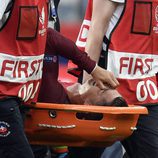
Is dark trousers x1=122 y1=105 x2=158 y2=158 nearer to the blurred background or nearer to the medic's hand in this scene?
the medic's hand

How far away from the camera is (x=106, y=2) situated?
4.77 m

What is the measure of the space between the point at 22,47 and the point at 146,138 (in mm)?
1065

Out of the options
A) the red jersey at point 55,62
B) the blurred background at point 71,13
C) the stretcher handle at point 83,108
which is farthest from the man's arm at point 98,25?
the blurred background at point 71,13

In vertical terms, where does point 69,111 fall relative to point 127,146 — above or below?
above

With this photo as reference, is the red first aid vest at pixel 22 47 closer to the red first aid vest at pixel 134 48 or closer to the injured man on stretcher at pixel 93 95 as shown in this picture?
the injured man on stretcher at pixel 93 95

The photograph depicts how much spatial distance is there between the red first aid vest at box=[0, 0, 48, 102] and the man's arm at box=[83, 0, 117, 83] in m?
0.54

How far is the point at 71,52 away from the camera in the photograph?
4.49 m

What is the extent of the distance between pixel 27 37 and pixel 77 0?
733 cm

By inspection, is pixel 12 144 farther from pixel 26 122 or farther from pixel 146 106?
pixel 146 106

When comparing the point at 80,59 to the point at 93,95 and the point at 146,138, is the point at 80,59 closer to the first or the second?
the point at 93,95

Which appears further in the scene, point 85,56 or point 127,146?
point 127,146

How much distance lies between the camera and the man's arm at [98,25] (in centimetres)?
478

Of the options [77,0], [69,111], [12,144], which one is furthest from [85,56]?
[77,0]

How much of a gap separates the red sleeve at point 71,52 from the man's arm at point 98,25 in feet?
0.90
